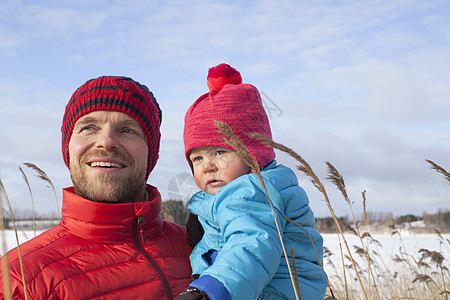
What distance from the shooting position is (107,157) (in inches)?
101

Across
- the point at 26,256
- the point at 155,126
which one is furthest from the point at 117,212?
the point at 155,126

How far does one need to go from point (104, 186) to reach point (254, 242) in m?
1.02

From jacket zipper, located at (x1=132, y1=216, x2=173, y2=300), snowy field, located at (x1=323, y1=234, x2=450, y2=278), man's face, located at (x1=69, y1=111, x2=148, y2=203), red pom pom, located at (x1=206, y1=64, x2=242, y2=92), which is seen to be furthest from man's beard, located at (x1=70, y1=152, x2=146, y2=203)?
snowy field, located at (x1=323, y1=234, x2=450, y2=278)

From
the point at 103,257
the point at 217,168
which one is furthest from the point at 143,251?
the point at 217,168

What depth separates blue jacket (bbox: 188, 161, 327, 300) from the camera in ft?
6.12

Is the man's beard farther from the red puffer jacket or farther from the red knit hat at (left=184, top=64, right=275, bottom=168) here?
the red knit hat at (left=184, top=64, right=275, bottom=168)

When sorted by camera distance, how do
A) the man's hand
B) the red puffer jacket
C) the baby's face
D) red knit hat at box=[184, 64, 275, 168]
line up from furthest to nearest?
red knit hat at box=[184, 64, 275, 168] < the baby's face < the red puffer jacket < the man's hand

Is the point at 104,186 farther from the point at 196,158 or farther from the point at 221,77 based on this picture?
the point at 221,77

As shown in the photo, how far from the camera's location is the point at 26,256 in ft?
7.23

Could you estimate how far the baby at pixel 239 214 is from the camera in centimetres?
189

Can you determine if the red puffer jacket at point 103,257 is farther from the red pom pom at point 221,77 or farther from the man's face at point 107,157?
the red pom pom at point 221,77

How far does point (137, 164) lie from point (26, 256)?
0.79m

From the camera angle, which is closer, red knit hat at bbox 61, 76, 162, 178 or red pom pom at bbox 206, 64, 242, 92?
red knit hat at bbox 61, 76, 162, 178

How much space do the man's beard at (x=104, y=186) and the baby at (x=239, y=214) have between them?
0.39 m
